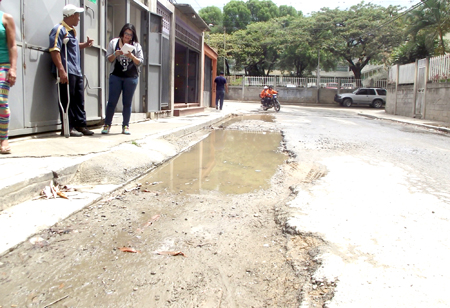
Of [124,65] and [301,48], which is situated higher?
[301,48]

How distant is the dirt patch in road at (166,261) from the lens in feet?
5.75

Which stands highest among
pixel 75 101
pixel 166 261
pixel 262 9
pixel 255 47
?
pixel 262 9

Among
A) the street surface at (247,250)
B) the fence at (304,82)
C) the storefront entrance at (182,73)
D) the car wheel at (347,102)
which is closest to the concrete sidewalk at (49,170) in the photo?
the street surface at (247,250)

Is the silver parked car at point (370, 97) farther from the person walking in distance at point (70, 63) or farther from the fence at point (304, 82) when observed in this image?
the person walking in distance at point (70, 63)

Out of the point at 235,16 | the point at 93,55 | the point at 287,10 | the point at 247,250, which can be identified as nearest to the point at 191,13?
the point at 93,55

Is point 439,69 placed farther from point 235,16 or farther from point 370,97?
point 235,16

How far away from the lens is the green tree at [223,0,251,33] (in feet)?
163

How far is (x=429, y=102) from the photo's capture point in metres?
14.6

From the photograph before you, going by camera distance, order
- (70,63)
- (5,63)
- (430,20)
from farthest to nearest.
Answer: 1. (430,20)
2. (70,63)
3. (5,63)

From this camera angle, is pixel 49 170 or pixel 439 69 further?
pixel 439 69

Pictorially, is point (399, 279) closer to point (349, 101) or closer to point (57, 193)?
point (57, 193)

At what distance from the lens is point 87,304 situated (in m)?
1.68

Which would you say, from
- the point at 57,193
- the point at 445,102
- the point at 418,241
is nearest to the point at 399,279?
the point at 418,241

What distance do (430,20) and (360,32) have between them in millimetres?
12635
